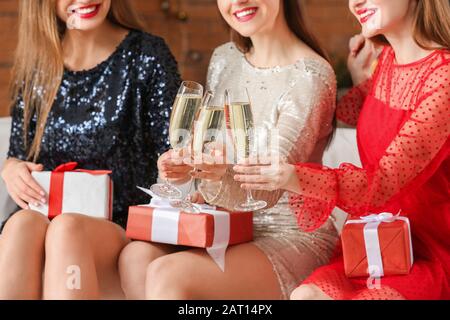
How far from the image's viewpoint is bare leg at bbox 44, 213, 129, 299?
150cm

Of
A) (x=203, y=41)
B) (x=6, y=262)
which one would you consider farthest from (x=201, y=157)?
(x=203, y=41)

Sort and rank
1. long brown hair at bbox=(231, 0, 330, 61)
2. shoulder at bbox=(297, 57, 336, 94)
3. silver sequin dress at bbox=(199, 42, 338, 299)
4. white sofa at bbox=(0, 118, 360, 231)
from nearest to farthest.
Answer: silver sequin dress at bbox=(199, 42, 338, 299)
shoulder at bbox=(297, 57, 336, 94)
long brown hair at bbox=(231, 0, 330, 61)
white sofa at bbox=(0, 118, 360, 231)

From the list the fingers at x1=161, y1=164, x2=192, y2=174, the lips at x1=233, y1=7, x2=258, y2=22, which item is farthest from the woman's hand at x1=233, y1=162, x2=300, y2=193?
the lips at x1=233, y1=7, x2=258, y2=22

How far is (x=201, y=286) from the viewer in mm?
1533

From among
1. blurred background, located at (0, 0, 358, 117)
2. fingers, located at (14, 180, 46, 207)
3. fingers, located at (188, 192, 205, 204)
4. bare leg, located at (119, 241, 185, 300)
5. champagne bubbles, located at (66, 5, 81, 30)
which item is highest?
blurred background, located at (0, 0, 358, 117)

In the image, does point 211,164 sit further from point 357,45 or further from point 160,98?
point 357,45

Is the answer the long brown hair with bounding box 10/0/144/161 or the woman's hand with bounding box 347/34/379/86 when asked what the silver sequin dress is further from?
the long brown hair with bounding box 10/0/144/161

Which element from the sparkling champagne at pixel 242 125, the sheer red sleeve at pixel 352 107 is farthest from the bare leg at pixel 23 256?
the sheer red sleeve at pixel 352 107

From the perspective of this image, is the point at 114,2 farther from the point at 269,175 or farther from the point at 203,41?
the point at 203,41

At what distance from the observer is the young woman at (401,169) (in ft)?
4.81

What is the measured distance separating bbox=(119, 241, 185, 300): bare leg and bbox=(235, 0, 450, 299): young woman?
249 millimetres

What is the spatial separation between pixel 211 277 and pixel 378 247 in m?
0.33

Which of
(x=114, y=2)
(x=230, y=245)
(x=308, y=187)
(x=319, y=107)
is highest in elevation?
(x=114, y=2)
